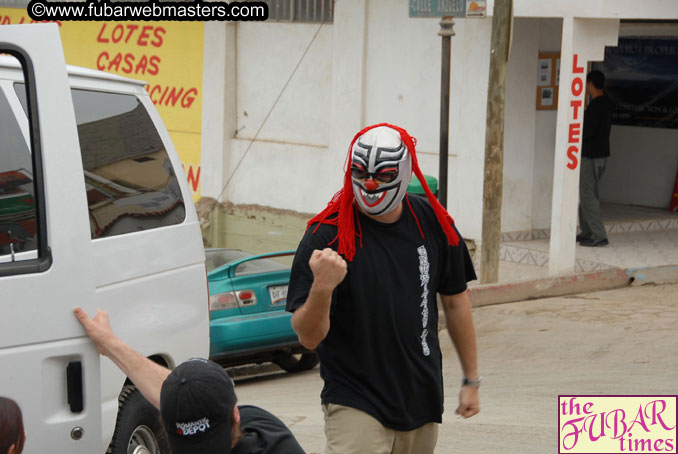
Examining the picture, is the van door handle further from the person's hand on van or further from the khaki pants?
the khaki pants

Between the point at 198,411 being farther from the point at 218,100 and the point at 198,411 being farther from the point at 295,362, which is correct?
the point at 218,100

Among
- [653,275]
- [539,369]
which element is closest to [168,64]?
[653,275]

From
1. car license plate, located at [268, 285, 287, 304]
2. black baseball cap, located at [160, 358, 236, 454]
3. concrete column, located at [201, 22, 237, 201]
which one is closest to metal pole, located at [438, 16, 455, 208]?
car license plate, located at [268, 285, 287, 304]

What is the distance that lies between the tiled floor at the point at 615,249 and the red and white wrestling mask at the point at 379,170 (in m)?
7.66

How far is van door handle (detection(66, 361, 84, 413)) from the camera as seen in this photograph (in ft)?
11.9

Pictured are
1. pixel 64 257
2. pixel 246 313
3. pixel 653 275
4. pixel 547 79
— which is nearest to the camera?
pixel 64 257

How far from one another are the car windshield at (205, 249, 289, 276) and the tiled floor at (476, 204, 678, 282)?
342cm

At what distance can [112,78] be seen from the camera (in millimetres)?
4562

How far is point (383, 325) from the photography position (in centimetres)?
360

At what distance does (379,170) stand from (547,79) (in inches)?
361

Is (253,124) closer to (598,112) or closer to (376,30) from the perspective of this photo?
(376,30)

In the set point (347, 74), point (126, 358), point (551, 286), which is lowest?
point (551, 286)

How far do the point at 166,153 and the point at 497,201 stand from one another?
19.6 feet

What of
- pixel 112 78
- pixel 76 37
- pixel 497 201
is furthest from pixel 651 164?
pixel 112 78
